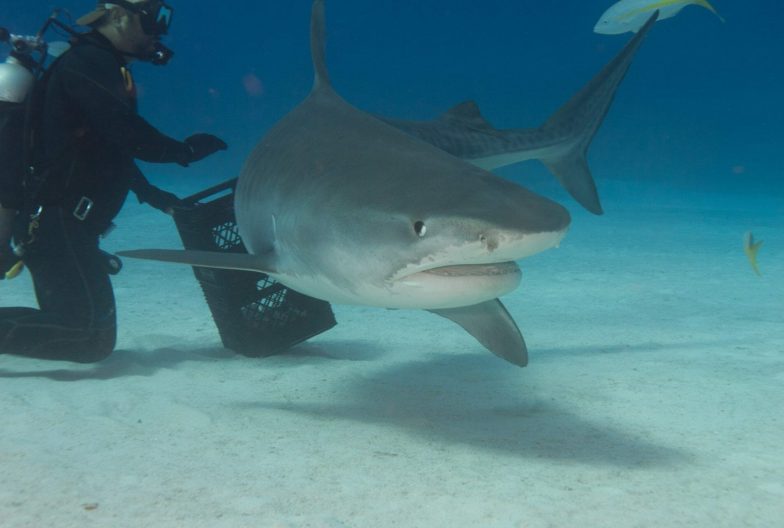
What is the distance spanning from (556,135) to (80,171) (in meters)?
4.49

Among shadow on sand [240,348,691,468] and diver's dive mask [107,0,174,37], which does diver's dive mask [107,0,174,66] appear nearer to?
diver's dive mask [107,0,174,37]

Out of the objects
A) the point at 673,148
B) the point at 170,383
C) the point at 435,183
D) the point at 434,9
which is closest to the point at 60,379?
the point at 170,383

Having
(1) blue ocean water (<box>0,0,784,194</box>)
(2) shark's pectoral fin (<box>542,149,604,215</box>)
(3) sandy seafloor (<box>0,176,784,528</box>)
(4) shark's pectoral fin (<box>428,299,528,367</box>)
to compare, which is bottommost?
(3) sandy seafloor (<box>0,176,784,528</box>)

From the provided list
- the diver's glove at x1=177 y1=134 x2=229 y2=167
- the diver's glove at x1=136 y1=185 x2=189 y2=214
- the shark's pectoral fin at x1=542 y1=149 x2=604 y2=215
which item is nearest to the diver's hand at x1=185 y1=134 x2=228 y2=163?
the diver's glove at x1=177 y1=134 x2=229 y2=167

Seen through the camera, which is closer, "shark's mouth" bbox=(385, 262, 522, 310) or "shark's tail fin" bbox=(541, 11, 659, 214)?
"shark's mouth" bbox=(385, 262, 522, 310)

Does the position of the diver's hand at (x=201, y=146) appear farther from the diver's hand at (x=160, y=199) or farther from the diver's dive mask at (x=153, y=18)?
the diver's dive mask at (x=153, y=18)

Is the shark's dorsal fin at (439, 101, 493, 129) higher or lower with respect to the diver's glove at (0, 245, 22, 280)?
higher

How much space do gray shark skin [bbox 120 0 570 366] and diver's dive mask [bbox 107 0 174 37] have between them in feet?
4.68

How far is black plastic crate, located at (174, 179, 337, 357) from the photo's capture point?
4.87 m

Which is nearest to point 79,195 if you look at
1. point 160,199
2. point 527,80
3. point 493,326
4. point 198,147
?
point 160,199

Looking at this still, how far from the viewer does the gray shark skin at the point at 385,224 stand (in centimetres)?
238

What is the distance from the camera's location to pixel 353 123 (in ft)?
12.4

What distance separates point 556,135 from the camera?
6.08 metres

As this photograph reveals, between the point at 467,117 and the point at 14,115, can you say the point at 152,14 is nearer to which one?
the point at 14,115
